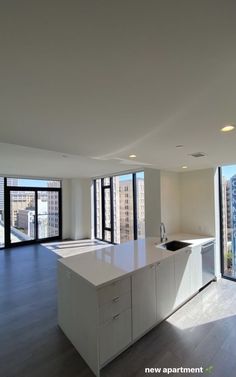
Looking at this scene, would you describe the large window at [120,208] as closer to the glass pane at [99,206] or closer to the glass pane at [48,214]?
the glass pane at [99,206]

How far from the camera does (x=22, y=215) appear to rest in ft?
22.9

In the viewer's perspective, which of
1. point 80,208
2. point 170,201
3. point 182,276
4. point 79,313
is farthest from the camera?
point 80,208

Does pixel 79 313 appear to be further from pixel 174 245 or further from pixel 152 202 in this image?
pixel 152 202

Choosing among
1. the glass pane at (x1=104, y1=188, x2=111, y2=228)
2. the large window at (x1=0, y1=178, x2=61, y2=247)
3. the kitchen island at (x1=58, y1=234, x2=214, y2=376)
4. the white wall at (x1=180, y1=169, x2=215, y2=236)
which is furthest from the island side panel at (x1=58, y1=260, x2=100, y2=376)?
the large window at (x1=0, y1=178, x2=61, y2=247)

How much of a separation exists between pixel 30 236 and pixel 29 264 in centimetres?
238

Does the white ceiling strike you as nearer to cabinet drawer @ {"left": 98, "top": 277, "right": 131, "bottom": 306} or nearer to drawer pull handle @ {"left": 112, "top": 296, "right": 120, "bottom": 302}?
cabinet drawer @ {"left": 98, "top": 277, "right": 131, "bottom": 306}

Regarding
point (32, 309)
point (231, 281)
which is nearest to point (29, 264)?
point (32, 309)

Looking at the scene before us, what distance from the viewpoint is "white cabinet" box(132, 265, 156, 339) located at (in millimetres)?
2223

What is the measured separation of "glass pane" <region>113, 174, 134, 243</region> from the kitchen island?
3060mm

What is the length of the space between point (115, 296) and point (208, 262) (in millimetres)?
2518

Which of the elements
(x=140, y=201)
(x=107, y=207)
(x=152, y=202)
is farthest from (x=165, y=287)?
(x=107, y=207)

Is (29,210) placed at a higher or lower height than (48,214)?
higher

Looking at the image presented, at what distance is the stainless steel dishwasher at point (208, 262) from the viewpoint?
141 inches

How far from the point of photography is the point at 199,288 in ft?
11.2
